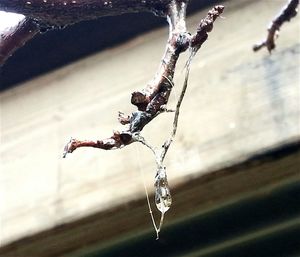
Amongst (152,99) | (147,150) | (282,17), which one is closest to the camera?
(152,99)

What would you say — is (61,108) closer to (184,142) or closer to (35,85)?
(35,85)

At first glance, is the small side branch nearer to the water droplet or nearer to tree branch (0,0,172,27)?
tree branch (0,0,172,27)

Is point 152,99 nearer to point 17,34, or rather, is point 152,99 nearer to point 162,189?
point 162,189

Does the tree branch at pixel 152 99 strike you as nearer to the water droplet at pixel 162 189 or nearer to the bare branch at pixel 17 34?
the water droplet at pixel 162 189

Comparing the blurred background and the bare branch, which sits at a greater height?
the bare branch

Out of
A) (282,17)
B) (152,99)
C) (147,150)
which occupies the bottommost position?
(147,150)

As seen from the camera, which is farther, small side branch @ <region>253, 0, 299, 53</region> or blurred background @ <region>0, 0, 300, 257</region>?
blurred background @ <region>0, 0, 300, 257</region>

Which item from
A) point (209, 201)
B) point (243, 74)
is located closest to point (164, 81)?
point (209, 201)

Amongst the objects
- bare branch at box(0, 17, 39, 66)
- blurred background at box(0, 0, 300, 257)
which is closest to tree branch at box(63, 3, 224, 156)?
bare branch at box(0, 17, 39, 66)

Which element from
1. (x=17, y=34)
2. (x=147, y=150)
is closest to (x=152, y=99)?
(x=17, y=34)
